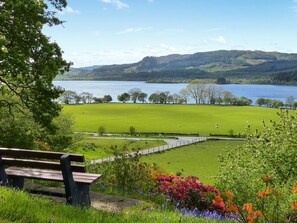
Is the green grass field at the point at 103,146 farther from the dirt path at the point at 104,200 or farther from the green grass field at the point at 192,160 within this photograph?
the dirt path at the point at 104,200

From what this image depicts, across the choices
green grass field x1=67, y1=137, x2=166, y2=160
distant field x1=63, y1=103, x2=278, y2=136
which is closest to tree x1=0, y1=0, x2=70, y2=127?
green grass field x1=67, y1=137, x2=166, y2=160

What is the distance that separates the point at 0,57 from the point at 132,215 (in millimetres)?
10454

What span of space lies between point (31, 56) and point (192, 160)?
6086 cm

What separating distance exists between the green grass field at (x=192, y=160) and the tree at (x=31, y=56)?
39.0 metres

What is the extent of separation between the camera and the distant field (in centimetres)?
12506

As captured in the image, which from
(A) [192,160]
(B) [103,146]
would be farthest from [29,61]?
(B) [103,146]

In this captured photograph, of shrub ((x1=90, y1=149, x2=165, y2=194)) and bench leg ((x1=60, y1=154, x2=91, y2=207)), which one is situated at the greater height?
bench leg ((x1=60, y1=154, x2=91, y2=207))

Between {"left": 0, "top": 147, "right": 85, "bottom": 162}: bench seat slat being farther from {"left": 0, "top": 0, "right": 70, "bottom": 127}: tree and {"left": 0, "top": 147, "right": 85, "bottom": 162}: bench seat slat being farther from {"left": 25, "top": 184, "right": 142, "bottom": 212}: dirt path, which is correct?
{"left": 0, "top": 0, "right": 70, "bottom": 127}: tree

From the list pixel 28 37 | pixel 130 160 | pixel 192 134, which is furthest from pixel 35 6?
pixel 192 134

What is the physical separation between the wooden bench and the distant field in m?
100

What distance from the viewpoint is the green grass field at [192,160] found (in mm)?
62987

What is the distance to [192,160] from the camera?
2923 inches

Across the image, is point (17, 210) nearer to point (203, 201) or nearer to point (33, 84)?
point (203, 201)

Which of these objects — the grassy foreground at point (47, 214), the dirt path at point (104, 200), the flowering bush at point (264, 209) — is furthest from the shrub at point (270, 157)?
the grassy foreground at point (47, 214)
